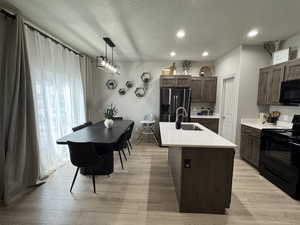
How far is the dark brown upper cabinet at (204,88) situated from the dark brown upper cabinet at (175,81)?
275 mm

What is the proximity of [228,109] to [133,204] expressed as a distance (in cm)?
358

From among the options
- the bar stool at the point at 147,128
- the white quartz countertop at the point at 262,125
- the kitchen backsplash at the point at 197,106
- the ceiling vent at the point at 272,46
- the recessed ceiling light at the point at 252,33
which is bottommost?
the bar stool at the point at 147,128

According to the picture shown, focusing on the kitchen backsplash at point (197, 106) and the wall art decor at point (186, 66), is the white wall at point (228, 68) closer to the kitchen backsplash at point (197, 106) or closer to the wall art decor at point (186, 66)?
the kitchen backsplash at point (197, 106)

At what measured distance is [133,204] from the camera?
2.21 metres

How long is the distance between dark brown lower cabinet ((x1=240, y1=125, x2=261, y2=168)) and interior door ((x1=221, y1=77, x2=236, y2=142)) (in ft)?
1.37

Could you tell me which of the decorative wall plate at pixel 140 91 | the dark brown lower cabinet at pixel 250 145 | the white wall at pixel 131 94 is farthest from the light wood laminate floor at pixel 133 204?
the decorative wall plate at pixel 140 91

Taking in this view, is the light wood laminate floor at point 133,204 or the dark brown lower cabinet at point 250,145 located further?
the dark brown lower cabinet at point 250,145

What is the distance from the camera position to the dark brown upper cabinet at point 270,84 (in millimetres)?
3170

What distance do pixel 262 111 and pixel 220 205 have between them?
284 cm

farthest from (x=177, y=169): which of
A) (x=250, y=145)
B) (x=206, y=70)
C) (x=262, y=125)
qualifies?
(x=206, y=70)

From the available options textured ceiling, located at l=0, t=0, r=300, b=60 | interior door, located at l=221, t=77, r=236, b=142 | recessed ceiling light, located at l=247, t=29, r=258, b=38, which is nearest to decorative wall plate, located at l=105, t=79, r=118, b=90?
textured ceiling, located at l=0, t=0, r=300, b=60

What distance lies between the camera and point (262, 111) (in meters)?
3.89

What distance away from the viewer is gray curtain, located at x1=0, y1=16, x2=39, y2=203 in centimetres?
223

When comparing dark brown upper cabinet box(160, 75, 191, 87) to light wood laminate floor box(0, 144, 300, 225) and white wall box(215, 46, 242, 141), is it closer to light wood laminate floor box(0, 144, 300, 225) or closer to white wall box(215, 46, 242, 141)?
white wall box(215, 46, 242, 141)
